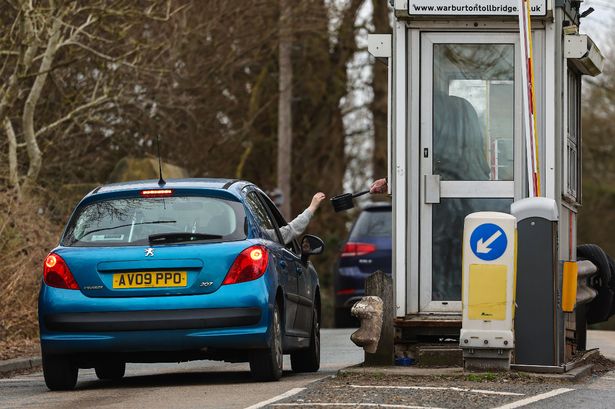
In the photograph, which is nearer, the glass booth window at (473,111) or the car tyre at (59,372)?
the car tyre at (59,372)

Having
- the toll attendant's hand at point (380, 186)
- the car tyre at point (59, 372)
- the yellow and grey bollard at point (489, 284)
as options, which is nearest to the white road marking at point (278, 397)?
the yellow and grey bollard at point (489, 284)

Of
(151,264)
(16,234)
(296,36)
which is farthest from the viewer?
(296,36)

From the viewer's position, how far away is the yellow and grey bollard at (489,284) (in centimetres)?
1212

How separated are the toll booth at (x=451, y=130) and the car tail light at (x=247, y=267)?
190cm

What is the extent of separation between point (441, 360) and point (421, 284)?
925 millimetres

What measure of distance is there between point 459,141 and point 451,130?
115 millimetres

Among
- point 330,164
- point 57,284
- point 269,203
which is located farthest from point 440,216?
point 330,164

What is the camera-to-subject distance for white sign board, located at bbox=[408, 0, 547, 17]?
44.9 ft

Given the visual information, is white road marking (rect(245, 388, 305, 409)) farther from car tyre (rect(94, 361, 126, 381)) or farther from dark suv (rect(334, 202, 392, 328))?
dark suv (rect(334, 202, 392, 328))

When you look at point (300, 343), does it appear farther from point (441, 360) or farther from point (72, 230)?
point (72, 230)

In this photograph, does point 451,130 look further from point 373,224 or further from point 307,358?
point 373,224

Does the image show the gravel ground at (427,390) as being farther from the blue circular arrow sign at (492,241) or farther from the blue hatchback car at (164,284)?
the blue circular arrow sign at (492,241)

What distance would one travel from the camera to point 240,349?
12.3 m

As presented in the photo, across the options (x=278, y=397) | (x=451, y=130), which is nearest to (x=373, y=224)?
(x=451, y=130)
